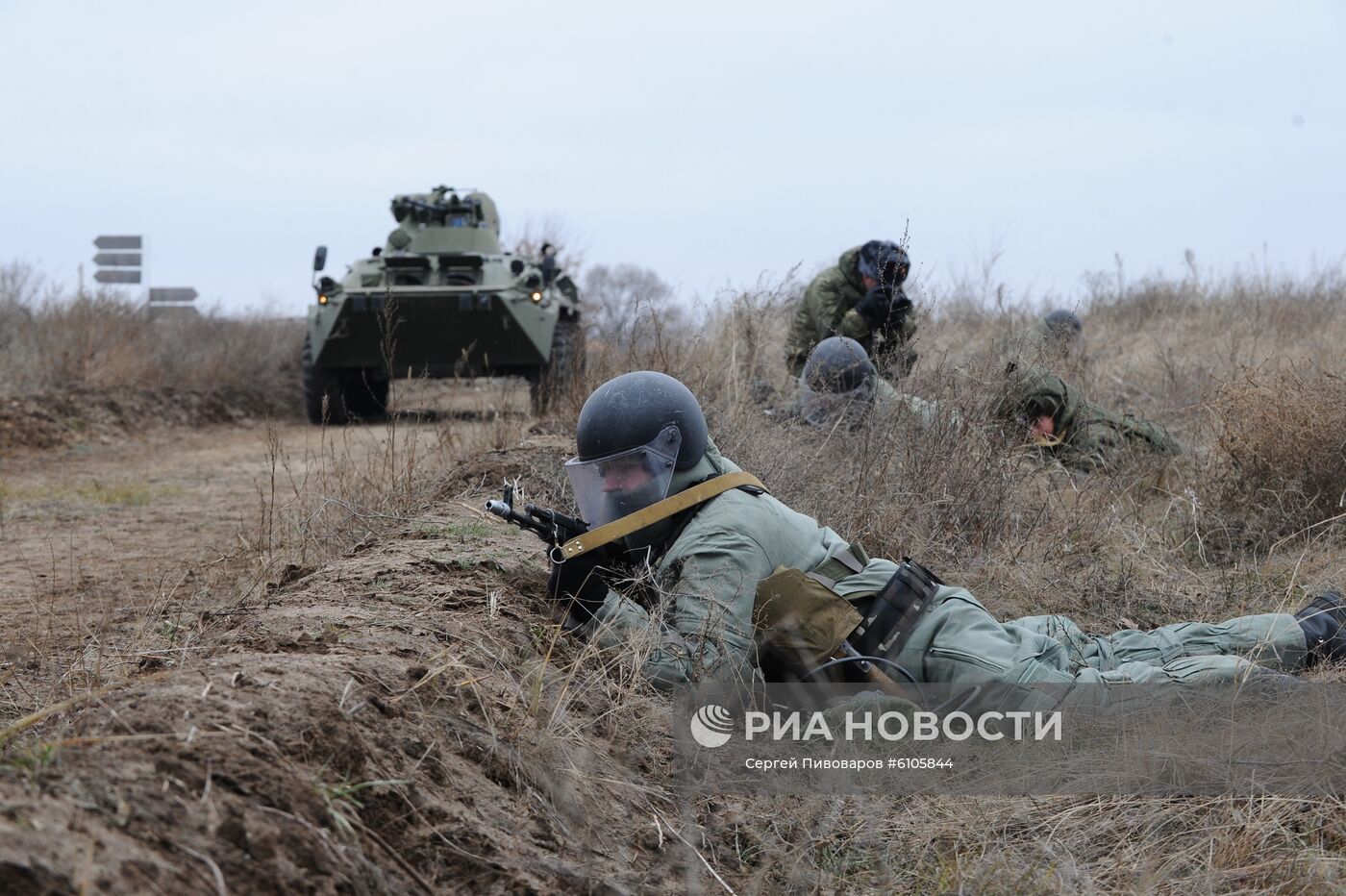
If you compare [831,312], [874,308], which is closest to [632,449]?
[874,308]

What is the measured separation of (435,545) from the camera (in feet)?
13.4

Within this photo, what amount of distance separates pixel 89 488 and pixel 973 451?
18.9 ft

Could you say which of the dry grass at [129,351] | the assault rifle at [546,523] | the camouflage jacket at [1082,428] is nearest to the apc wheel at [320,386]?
the dry grass at [129,351]

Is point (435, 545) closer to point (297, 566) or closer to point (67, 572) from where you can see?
point (297, 566)

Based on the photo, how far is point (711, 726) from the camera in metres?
3.16

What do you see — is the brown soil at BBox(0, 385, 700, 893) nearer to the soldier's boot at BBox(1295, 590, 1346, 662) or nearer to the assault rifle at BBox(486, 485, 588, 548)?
the assault rifle at BBox(486, 485, 588, 548)

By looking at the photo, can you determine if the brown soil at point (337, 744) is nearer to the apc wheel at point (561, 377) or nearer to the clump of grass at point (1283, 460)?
the apc wheel at point (561, 377)

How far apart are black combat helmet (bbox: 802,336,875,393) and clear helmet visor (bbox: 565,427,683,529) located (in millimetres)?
3078

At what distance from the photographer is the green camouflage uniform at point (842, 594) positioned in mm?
3244

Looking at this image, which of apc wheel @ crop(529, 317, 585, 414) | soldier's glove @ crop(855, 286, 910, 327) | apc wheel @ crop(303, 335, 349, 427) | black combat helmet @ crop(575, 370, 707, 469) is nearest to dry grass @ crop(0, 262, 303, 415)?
apc wheel @ crop(303, 335, 349, 427)

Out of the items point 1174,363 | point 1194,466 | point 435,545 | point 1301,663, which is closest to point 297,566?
point 435,545

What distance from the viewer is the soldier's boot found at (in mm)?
3596

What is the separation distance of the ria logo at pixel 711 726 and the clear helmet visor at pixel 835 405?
314cm

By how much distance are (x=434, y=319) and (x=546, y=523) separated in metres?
8.98
